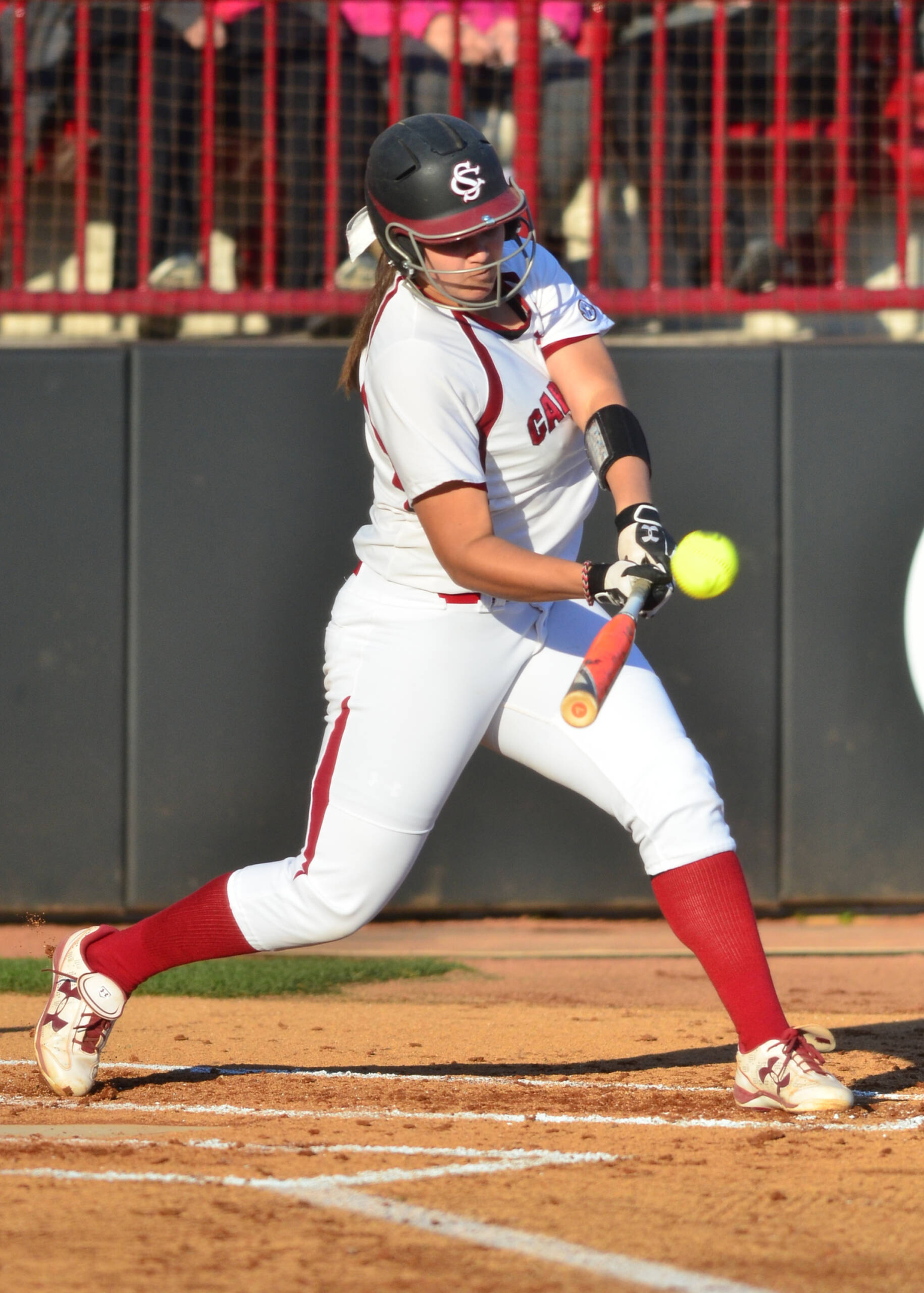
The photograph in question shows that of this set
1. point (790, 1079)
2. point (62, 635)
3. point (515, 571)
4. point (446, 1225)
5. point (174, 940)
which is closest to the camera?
point (446, 1225)

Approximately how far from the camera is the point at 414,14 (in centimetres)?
626

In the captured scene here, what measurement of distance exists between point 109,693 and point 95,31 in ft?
8.05

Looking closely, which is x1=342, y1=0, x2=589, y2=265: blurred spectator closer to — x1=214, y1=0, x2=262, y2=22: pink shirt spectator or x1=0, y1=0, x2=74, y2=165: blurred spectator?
x1=214, y1=0, x2=262, y2=22: pink shirt spectator

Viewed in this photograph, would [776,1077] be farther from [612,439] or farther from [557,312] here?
[557,312]

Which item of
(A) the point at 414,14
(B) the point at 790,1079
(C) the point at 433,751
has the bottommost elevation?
(B) the point at 790,1079

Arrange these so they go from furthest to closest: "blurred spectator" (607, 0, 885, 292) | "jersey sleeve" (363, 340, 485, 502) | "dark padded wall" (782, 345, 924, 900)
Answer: "blurred spectator" (607, 0, 885, 292), "dark padded wall" (782, 345, 924, 900), "jersey sleeve" (363, 340, 485, 502)

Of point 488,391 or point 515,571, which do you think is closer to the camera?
point 515,571

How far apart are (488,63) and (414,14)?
1.07 ft

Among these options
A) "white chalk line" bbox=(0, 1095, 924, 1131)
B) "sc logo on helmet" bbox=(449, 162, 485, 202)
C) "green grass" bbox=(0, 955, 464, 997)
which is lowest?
"green grass" bbox=(0, 955, 464, 997)

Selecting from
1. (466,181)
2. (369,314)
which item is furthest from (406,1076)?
(466,181)

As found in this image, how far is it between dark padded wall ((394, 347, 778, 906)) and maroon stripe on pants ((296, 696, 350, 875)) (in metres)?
2.38

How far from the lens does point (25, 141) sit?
6203 mm

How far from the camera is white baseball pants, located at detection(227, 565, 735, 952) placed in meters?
3.05

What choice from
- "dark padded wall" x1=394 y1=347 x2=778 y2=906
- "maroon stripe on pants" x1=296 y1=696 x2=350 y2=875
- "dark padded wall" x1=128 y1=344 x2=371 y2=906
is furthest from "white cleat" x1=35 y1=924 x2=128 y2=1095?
"dark padded wall" x1=394 y1=347 x2=778 y2=906
